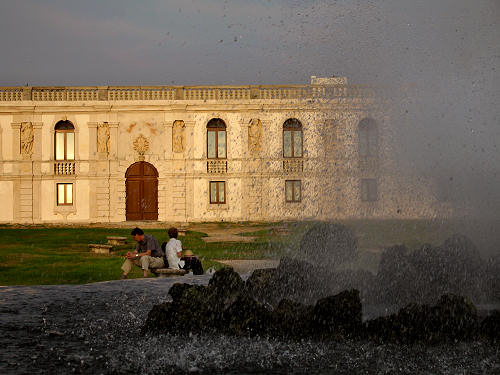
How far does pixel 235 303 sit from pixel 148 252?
486 cm

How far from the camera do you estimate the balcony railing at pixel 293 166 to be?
3766cm

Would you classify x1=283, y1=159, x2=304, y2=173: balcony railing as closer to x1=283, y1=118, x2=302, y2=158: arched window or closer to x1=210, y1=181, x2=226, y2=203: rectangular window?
x1=283, y1=118, x2=302, y2=158: arched window

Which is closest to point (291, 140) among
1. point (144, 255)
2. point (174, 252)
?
point (174, 252)

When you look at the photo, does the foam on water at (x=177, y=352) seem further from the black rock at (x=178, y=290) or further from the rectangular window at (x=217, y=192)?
the rectangular window at (x=217, y=192)

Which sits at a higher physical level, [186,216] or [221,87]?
[221,87]

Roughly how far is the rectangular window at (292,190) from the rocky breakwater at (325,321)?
29.6 m

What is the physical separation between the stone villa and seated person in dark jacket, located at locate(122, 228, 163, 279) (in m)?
24.2

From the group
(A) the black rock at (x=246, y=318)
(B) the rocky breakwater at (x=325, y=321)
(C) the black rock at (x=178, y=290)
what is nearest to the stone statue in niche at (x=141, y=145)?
(C) the black rock at (x=178, y=290)

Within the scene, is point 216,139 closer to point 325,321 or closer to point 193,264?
point 193,264

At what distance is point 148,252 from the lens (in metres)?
12.6

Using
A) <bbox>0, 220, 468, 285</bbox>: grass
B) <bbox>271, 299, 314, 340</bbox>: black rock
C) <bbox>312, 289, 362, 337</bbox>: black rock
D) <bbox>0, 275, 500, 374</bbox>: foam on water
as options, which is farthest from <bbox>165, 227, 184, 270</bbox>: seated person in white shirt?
<bbox>312, 289, 362, 337</bbox>: black rock

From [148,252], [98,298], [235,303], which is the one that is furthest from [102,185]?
[235,303]

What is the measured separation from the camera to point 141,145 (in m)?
37.2

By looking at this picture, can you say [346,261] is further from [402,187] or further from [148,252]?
[402,187]
